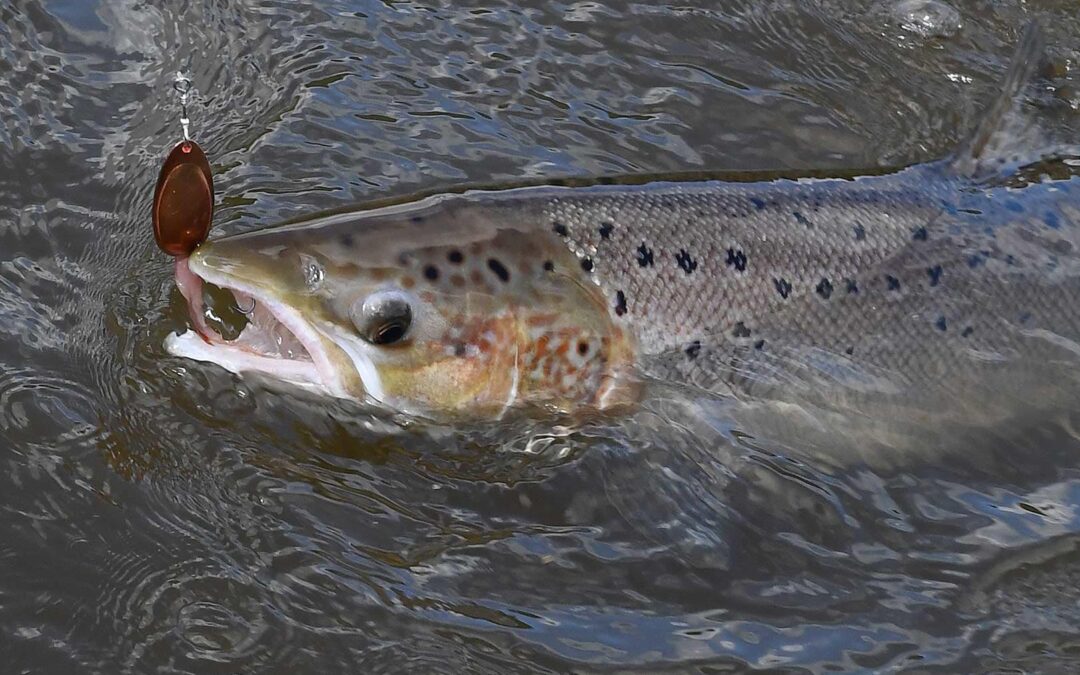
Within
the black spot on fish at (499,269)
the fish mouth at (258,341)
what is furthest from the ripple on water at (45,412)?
the black spot on fish at (499,269)

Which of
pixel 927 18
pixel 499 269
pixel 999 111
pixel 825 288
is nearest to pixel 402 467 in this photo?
pixel 499 269

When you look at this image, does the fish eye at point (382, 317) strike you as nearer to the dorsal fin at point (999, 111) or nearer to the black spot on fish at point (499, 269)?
the black spot on fish at point (499, 269)

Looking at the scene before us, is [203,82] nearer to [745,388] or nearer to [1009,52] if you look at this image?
[745,388]

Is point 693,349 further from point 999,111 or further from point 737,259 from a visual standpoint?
point 999,111

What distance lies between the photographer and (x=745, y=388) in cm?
455

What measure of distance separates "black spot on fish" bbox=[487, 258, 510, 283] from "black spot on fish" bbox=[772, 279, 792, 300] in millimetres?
880

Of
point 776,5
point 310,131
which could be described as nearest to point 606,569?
point 310,131

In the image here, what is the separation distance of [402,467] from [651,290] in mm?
950

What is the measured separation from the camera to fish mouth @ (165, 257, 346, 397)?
13.0ft

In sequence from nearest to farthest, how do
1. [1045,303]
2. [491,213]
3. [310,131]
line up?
[491,213]
[1045,303]
[310,131]

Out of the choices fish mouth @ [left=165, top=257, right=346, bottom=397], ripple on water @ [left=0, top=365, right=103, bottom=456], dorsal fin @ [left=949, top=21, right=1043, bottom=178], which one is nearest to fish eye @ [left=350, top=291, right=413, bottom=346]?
fish mouth @ [left=165, top=257, right=346, bottom=397]

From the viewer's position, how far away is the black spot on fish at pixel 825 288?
4.51 m

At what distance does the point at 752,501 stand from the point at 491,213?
122cm

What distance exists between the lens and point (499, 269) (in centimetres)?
424
